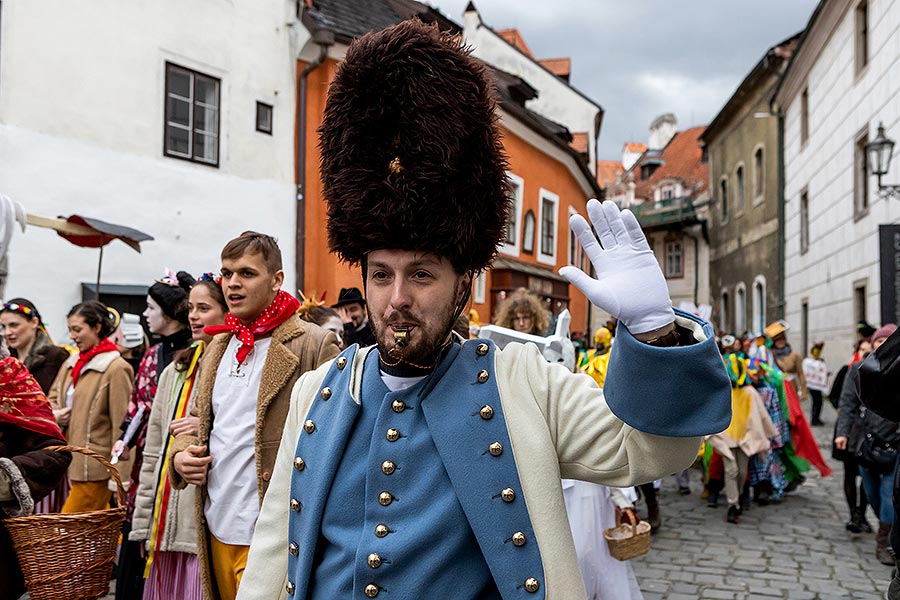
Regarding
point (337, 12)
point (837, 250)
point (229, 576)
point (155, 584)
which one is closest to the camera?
point (229, 576)

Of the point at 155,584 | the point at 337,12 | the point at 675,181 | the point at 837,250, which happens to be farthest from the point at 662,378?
the point at 675,181

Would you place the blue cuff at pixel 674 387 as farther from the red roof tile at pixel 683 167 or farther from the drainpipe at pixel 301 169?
the red roof tile at pixel 683 167

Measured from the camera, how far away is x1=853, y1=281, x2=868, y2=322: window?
56.0ft

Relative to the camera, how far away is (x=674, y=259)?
45.9m

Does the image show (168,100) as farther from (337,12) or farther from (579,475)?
(579,475)

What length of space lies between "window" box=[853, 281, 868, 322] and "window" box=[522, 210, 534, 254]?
7.91m

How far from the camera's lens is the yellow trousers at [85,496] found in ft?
17.1

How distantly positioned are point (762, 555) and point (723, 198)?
30988 mm

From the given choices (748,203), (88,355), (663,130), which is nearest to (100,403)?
(88,355)

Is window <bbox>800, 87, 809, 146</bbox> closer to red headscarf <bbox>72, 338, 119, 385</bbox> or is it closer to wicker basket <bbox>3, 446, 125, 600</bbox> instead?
red headscarf <bbox>72, 338, 119, 385</bbox>

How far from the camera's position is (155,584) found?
399cm

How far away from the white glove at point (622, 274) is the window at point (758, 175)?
29.1m

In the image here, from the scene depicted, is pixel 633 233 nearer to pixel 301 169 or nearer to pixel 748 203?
pixel 301 169

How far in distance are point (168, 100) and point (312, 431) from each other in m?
10.4
